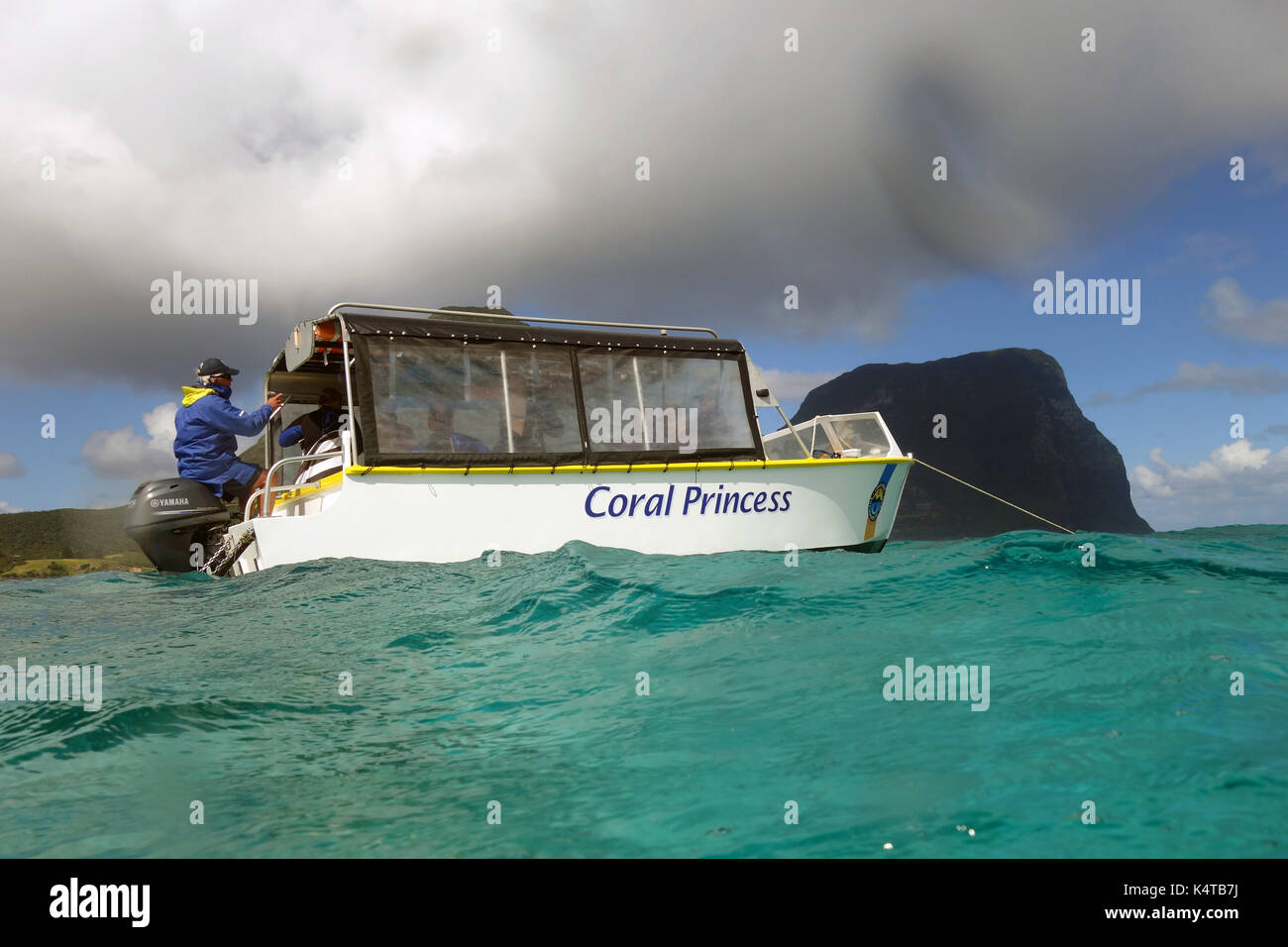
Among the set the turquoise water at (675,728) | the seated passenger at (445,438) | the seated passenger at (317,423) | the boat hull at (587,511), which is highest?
the seated passenger at (317,423)

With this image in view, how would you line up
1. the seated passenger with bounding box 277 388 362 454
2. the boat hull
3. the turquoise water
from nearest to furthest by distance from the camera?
1. the turquoise water
2. the boat hull
3. the seated passenger with bounding box 277 388 362 454

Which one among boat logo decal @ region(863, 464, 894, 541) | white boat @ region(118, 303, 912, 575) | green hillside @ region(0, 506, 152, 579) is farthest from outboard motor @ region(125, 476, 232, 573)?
green hillside @ region(0, 506, 152, 579)

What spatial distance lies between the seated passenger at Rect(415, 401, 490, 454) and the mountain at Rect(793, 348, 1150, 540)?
126406mm

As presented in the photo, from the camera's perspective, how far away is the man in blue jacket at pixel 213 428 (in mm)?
10484

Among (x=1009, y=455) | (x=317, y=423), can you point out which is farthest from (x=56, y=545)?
(x=1009, y=455)

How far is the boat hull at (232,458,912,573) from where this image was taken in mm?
8688

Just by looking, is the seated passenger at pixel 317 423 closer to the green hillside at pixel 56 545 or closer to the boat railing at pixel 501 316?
the boat railing at pixel 501 316

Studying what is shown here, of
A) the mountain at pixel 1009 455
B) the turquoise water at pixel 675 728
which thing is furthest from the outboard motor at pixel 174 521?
the mountain at pixel 1009 455

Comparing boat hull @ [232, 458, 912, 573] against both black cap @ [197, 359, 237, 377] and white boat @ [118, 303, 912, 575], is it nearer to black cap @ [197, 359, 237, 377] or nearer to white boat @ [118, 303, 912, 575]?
white boat @ [118, 303, 912, 575]

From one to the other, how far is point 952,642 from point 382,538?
5.99 meters

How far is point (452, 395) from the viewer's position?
9422 mm

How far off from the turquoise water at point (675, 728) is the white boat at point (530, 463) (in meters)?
1.96
